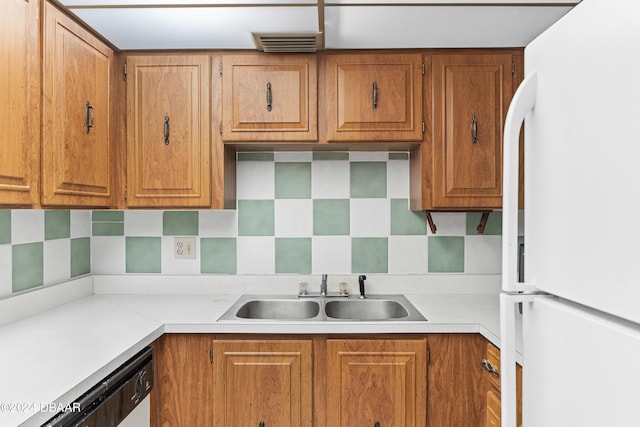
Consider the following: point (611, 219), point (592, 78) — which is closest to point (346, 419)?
point (611, 219)

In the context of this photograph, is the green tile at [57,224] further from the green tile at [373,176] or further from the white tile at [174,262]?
the green tile at [373,176]

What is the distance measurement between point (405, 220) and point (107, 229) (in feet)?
5.53

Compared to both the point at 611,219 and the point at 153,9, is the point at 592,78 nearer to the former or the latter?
the point at 611,219

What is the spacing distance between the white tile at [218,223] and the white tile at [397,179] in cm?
89

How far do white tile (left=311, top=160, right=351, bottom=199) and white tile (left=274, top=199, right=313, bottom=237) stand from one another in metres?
0.09

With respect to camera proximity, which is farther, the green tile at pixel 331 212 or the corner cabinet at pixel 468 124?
the green tile at pixel 331 212

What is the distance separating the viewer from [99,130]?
182 cm

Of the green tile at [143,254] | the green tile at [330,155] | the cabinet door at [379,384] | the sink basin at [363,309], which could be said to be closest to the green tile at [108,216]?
the green tile at [143,254]

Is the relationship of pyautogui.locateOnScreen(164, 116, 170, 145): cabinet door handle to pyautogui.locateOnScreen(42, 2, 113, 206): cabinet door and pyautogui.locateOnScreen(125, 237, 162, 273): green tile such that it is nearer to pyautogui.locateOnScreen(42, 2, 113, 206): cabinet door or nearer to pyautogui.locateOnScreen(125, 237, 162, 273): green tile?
pyautogui.locateOnScreen(42, 2, 113, 206): cabinet door

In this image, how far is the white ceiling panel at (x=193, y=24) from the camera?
1.61 m

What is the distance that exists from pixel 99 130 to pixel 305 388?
144 centimetres

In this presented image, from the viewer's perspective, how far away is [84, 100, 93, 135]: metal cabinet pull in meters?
1.71

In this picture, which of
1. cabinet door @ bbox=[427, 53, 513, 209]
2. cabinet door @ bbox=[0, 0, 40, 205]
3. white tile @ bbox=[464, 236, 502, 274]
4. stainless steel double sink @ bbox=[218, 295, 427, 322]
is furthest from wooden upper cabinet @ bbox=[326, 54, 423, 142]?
cabinet door @ bbox=[0, 0, 40, 205]

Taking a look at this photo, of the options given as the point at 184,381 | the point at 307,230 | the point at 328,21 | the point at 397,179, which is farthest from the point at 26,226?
the point at 397,179
